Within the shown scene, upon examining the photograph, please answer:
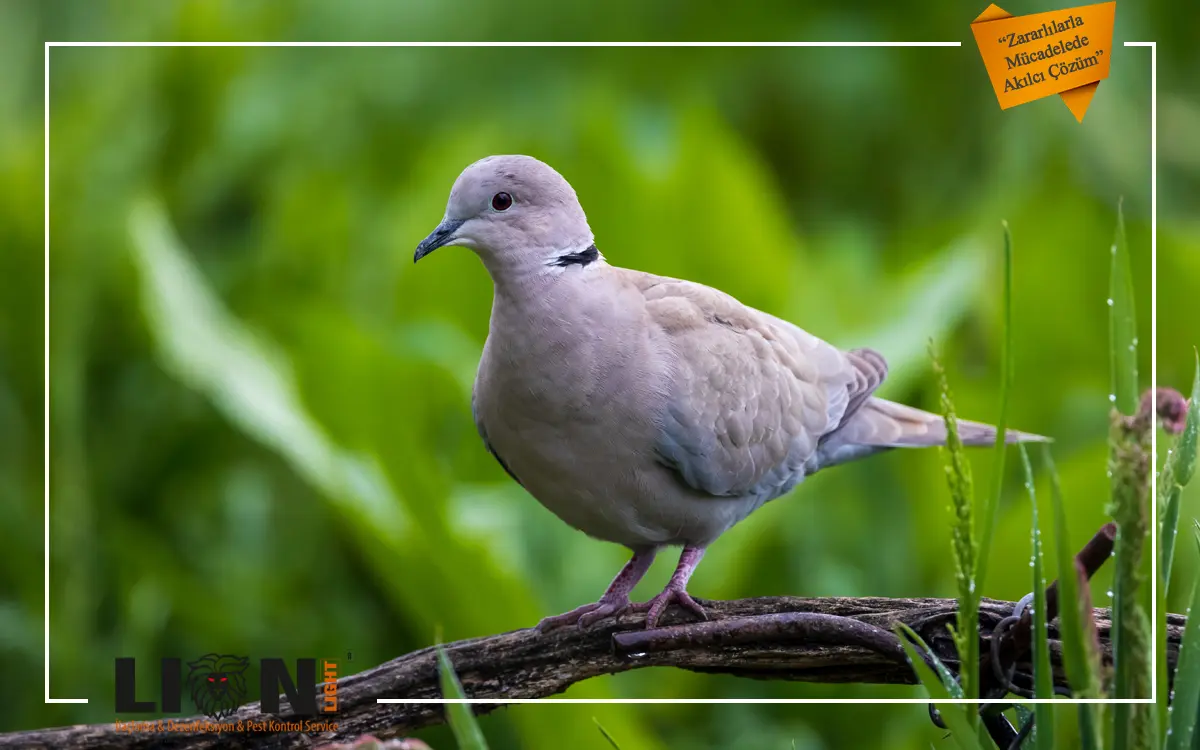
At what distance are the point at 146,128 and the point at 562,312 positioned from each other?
1492mm

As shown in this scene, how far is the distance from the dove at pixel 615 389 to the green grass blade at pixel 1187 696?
2.27ft

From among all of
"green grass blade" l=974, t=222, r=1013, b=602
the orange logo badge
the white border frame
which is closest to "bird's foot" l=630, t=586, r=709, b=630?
the white border frame

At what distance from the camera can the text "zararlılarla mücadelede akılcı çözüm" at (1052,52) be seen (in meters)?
1.96

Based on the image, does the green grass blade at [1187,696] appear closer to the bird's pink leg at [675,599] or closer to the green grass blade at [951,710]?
the green grass blade at [951,710]

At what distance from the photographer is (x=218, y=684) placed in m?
2.01

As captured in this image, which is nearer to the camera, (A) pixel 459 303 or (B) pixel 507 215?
(B) pixel 507 215

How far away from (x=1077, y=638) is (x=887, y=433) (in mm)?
789

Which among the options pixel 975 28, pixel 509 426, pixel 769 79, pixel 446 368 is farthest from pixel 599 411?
pixel 769 79

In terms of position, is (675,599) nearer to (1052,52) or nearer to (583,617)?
(583,617)

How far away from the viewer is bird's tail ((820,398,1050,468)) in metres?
2.25

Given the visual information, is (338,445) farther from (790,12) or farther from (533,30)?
(790,12)

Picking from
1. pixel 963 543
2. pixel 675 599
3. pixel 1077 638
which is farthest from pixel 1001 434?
pixel 675 599

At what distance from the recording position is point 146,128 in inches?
112

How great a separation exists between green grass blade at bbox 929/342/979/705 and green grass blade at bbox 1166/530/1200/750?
268mm
